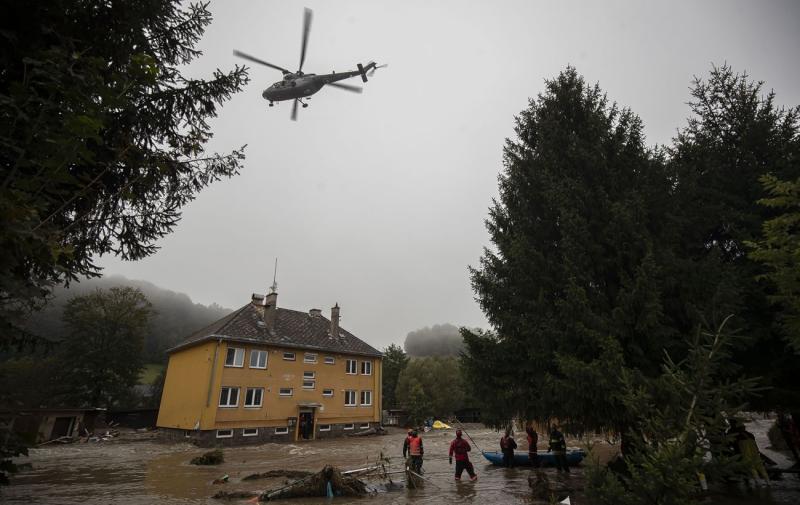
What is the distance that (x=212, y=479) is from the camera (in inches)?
592

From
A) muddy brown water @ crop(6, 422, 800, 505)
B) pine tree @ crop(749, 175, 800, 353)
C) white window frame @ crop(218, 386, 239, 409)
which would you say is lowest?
muddy brown water @ crop(6, 422, 800, 505)

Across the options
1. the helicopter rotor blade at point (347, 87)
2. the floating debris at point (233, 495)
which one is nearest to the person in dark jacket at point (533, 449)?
the floating debris at point (233, 495)

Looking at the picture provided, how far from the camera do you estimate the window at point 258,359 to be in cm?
3070

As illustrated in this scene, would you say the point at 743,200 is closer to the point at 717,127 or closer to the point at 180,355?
the point at 717,127

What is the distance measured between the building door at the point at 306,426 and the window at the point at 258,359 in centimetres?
536

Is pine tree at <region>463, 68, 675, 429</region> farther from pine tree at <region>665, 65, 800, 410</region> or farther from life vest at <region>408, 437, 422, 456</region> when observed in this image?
life vest at <region>408, 437, 422, 456</region>

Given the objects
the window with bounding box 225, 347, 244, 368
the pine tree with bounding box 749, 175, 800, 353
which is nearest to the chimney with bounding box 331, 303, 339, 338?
the window with bounding box 225, 347, 244, 368

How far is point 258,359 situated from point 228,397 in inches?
137

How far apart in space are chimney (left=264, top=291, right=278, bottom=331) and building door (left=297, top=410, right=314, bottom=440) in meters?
7.70

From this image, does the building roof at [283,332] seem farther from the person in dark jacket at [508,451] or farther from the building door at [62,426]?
the person in dark jacket at [508,451]

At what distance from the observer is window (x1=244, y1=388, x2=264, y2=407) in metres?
29.5

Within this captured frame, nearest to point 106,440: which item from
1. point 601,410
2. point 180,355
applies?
point 180,355

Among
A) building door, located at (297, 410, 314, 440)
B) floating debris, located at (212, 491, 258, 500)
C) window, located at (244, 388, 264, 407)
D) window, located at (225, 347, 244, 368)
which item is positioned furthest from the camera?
building door, located at (297, 410, 314, 440)

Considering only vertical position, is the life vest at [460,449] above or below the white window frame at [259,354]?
below
